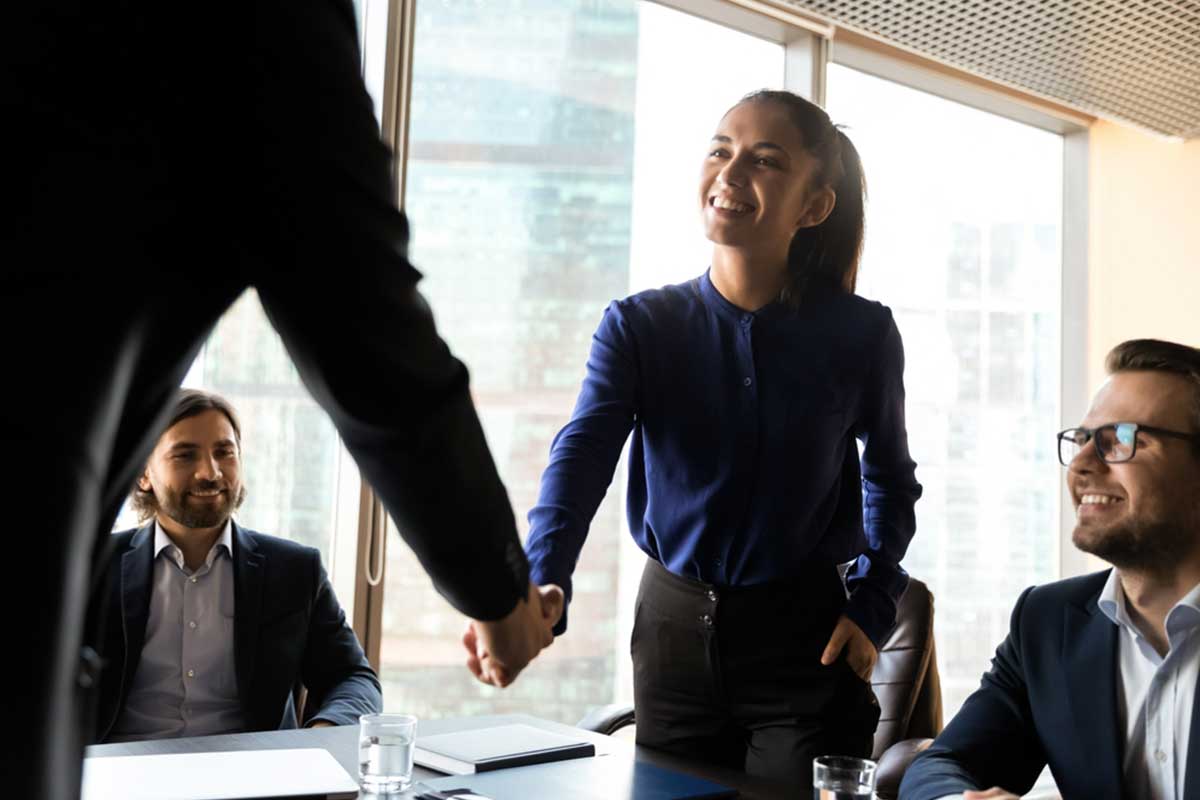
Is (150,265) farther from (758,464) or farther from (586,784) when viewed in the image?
(758,464)

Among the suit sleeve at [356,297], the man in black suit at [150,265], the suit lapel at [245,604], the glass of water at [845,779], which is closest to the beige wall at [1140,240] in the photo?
the suit lapel at [245,604]

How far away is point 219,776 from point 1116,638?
4.37ft

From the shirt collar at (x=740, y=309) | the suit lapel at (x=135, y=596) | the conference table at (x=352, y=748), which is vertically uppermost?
the shirt collar at (x=740, y=309)

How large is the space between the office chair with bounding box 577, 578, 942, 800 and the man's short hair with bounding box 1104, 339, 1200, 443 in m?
1.08

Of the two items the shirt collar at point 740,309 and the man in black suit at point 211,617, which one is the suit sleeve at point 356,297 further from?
the man in black suit at point 211,617

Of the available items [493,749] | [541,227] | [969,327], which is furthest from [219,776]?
[969,327]

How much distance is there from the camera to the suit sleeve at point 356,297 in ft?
2.46

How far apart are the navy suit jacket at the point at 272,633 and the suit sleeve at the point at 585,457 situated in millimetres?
884

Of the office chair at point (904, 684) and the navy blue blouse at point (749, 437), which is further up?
the navy blue blouse at point (749, 437)

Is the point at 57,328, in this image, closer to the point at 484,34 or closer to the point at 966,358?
the point at 484,34

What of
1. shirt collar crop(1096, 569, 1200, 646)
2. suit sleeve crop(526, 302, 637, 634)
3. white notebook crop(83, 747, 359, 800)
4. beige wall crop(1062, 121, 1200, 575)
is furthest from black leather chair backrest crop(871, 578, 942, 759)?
beige wall crop(1062, 121, 1200, 575)

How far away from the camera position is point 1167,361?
2080 mm

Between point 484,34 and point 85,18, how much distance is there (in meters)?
3.09

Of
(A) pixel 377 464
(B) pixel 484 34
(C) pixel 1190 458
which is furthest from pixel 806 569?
(B) pixel 484 34
